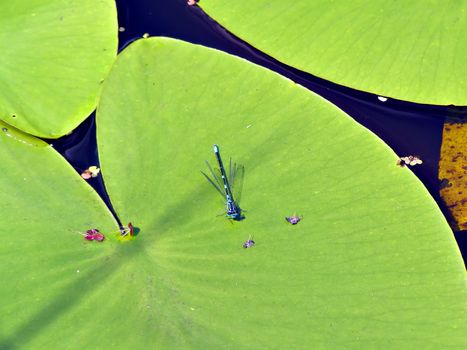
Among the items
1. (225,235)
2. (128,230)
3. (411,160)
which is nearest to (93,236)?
(128,230)

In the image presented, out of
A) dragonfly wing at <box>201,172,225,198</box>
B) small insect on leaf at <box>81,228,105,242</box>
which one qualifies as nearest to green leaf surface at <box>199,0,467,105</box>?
dragonfly wing at <box>201,172,225,198</box>

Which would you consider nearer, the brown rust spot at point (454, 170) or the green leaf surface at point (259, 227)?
the green leaf surface at point (259, 227)

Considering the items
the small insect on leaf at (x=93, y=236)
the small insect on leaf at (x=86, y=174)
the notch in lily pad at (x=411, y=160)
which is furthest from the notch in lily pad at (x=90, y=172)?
the notch in lily pad at (x=411, y=160)

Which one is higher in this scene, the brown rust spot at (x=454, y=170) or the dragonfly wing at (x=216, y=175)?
the brown rust spot at (x=454, y=170)

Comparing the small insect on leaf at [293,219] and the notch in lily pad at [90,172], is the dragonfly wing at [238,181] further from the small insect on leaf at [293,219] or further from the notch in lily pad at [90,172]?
the notch in lily pad at [90,172]

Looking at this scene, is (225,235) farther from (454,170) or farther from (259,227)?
(454,170)

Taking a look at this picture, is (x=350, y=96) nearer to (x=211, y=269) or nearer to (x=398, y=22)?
(x=398, y=22)

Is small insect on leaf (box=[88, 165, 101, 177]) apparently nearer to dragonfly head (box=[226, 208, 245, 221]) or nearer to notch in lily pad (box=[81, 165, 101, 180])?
notch in lily pad (box=[81, 165, 101, 180])
